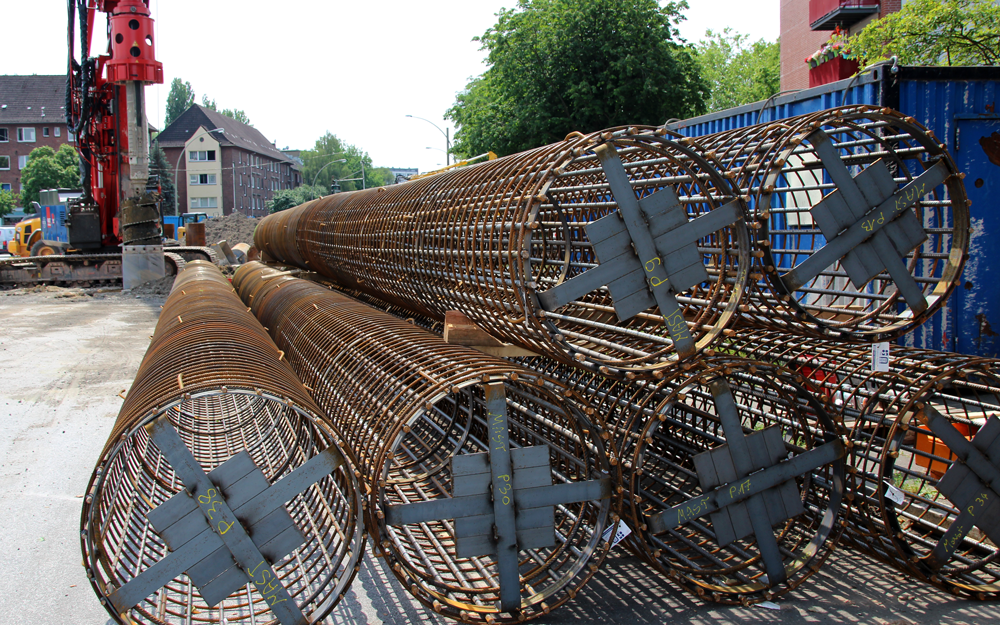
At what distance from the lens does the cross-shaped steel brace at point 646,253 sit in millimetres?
3676

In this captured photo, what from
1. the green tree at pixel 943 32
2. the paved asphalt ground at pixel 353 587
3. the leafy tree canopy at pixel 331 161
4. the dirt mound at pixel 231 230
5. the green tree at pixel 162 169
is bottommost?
the paved asphalt ground at pixel 353 587

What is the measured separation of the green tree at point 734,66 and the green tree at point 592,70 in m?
24.8

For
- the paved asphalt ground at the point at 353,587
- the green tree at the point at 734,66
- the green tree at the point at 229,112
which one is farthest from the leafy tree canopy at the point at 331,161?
the paved asphalt ground at the point at 353,587

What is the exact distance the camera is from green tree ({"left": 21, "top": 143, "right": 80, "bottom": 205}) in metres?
66.8

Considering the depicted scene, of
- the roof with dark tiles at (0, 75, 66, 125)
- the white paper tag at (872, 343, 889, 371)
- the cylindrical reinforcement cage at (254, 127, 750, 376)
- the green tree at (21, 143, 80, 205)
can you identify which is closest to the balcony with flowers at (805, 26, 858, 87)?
the cylindrical reinforcement cage at (254, 127, 750, 376)

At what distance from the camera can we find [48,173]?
219ft

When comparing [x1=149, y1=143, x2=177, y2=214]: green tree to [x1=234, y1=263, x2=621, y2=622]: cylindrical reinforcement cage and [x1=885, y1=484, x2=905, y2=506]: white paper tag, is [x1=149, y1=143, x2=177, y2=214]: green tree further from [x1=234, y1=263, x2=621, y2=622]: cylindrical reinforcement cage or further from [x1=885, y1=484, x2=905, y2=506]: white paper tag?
[x1=885, y1=484, x2=905, y2=506]: white paper tag

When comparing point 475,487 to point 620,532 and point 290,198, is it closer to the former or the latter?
point 620,532

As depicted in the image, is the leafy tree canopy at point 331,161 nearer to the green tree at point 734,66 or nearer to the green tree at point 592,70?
the green tree at point 734,66

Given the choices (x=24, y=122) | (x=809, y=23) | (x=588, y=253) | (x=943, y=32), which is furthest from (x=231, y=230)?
(x=24, y=122)

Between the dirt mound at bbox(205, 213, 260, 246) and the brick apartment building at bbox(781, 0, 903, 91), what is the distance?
96.0 feet

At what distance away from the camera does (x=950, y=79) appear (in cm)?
696

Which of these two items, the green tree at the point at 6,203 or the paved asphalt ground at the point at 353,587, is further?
the green tree at the point at 6,203

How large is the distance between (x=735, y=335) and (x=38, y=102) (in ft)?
314
